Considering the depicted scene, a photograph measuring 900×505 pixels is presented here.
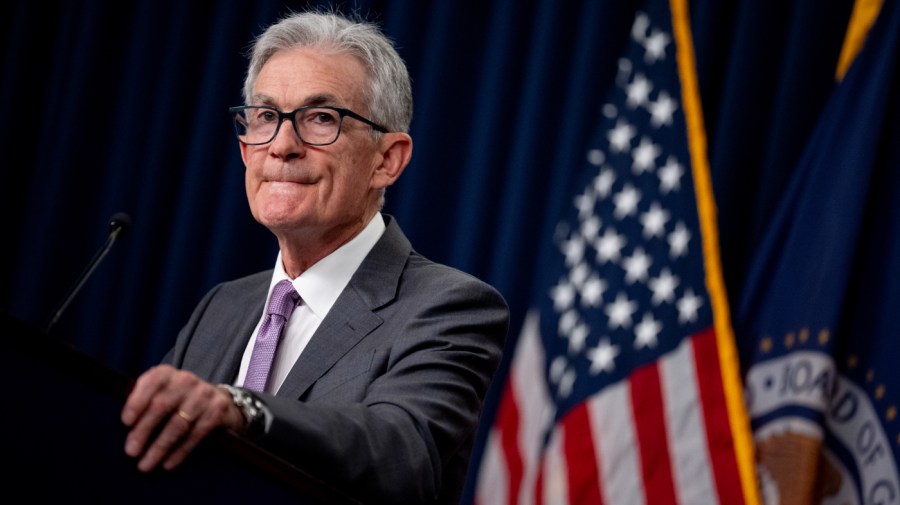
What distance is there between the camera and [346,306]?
1.70 metres

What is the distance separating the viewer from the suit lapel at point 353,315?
1.60 m

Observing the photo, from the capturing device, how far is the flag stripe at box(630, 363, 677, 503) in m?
2.64

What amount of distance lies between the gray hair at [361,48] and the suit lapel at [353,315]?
26 cm

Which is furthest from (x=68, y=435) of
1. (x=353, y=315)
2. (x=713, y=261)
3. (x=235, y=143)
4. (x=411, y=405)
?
(x=235, y=143)

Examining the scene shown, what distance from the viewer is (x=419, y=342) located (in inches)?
60.8

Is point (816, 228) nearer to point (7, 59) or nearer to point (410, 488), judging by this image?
point (410, 488)

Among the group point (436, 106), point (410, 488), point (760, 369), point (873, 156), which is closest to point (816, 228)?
point (873, 156)

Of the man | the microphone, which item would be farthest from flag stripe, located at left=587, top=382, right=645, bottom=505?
the microphone

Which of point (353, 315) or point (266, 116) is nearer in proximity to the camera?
point (353, 315)

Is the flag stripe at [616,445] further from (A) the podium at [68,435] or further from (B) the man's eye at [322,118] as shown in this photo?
(A) the podium at [68,435]

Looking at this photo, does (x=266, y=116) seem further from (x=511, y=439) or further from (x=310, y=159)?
(x=511, y=439)

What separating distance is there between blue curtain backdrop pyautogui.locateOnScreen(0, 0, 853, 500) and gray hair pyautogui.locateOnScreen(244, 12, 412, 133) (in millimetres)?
1387

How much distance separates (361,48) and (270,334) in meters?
0.55

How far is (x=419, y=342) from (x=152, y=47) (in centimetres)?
281
